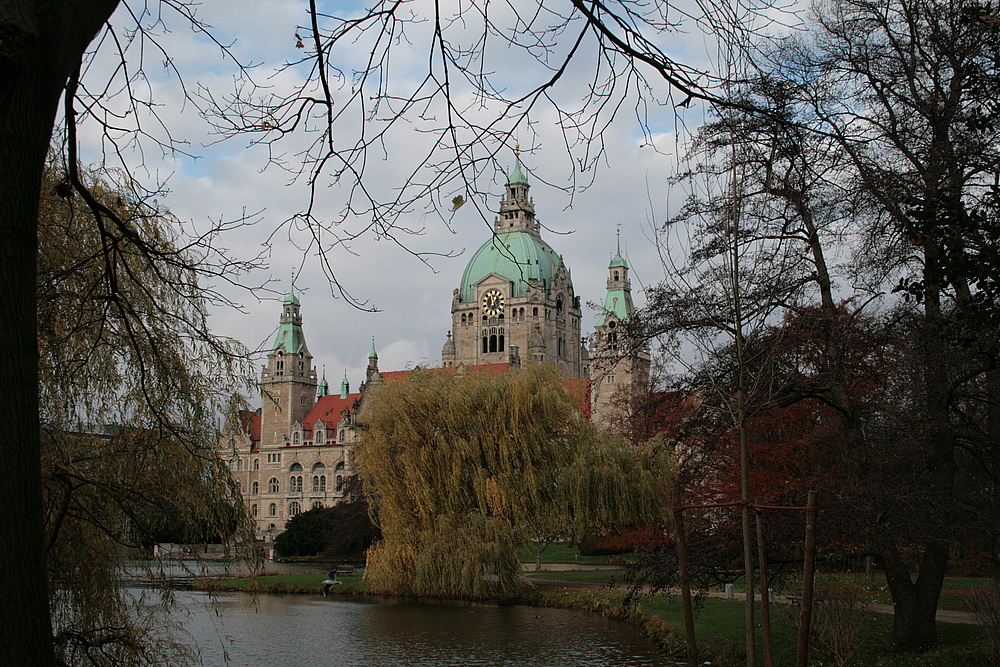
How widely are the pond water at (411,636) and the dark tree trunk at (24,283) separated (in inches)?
420

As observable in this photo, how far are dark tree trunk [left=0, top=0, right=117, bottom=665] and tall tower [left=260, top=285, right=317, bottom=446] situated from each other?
3284 inches

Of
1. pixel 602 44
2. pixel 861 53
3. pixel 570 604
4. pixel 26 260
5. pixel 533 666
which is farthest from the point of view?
pixel 570 604

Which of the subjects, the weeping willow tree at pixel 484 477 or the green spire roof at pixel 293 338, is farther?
the green spire roof at pixel 293 338

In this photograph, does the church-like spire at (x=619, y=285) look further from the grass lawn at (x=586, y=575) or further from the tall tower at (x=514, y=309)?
the grass lawn at (x=586, y=575)

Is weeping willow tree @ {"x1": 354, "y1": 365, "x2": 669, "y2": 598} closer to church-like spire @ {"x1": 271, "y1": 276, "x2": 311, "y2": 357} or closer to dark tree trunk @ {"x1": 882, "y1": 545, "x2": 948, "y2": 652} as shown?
dark tree trunk @ {"x1": 882, "y1": 545, "x2": 948, "y2": 652}

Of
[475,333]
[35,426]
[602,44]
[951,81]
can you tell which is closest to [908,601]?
[951,81]

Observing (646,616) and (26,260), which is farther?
(646,616)

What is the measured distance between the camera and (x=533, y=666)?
15.1 meters

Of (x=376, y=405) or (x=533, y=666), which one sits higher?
(x=376, y=405)

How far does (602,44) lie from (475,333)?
83904 mm

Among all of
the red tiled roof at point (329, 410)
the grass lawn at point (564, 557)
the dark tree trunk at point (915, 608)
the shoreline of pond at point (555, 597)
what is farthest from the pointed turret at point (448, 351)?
the dark tree trunk at point (915, 608)

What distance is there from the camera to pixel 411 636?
1833 cm

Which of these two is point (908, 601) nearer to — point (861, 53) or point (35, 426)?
point (861, 53)

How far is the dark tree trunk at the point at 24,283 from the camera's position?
307cm
